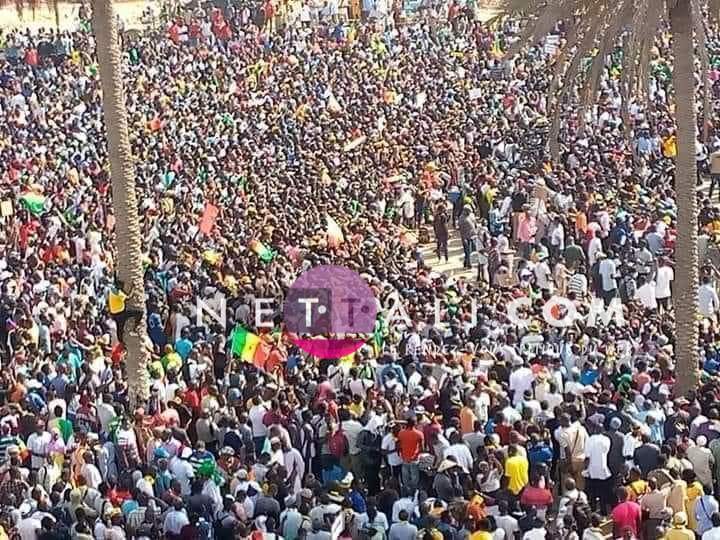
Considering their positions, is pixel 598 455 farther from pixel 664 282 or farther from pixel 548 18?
pixel 664 282

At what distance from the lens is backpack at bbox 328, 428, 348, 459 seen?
16594 mm

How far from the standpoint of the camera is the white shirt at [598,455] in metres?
15.6

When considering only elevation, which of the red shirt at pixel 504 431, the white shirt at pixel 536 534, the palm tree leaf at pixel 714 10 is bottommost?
the white shirt at pixel 536 534

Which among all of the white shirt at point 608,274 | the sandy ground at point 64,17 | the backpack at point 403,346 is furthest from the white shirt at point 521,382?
the sandy ground at point 64,17

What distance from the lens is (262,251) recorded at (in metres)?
24.4

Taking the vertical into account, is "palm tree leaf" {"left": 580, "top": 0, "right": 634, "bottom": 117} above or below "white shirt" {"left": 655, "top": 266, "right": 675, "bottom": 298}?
above

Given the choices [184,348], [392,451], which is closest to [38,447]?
[184,348]

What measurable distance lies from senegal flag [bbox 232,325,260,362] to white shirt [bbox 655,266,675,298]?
246 inches

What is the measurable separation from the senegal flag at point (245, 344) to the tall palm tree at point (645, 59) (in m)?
4.92

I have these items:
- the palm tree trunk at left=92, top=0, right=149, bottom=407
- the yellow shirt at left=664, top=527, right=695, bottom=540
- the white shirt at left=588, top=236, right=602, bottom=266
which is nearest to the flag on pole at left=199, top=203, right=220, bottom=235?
the palm tree trunk at left=92, top=0, right=149, bottom=407

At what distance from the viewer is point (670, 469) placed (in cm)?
1458

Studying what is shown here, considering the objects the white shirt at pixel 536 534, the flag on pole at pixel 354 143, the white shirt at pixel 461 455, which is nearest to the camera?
the white shirt at pixel 536 534

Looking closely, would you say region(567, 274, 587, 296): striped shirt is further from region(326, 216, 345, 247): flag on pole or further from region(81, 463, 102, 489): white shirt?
region(81, 463, 102, 489): white shirt

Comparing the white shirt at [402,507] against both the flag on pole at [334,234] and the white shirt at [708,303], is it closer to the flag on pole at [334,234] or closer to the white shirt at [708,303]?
the white shirt at [708,303]
